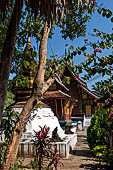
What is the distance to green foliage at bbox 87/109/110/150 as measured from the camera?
24.3 feet

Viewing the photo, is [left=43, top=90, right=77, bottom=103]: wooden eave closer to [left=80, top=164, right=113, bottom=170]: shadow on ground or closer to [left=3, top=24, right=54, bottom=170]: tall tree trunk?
[left=80, top=164, right=113, bottom=170]: shadow on ground

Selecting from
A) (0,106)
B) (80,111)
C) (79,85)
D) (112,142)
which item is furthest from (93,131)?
(80,111)

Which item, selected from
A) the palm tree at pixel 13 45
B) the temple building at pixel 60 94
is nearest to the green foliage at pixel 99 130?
the temple building at pixel 60 94

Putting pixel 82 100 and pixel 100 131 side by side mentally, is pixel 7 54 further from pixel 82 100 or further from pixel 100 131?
pixel 82 100

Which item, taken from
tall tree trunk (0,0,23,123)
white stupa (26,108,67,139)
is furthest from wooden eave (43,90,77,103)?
tall tree trunk (0,0,23,123)

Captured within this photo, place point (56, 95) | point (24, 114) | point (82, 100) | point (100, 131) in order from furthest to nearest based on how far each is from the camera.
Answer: point (82, 100) < point (56, 95) < point (100, 131) < point (24, 114)

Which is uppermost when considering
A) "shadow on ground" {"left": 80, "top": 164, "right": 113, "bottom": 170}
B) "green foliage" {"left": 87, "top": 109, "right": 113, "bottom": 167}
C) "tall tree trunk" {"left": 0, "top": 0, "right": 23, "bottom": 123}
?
"tall tree trunk" {"left": 0, "top": 0, "right": 23, "bottom": 123}

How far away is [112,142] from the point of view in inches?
266

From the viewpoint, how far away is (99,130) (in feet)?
25.3

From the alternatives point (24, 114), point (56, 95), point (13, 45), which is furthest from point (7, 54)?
point (56, 95)

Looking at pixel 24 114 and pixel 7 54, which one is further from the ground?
pixel 7 54

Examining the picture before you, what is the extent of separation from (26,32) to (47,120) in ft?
13.6

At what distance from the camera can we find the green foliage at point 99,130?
742cm

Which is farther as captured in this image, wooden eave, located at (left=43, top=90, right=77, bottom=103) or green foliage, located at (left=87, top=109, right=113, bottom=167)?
wooden eave, located at (left=43, top=90, right=77, bottom=103)
